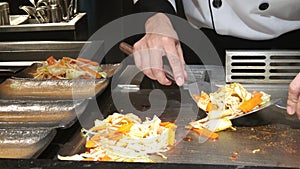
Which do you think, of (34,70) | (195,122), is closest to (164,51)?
(195,122)

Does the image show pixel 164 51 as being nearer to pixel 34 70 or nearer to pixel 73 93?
pixel 73 93

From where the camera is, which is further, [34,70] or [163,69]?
[34,70]

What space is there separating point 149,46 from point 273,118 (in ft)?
1.61

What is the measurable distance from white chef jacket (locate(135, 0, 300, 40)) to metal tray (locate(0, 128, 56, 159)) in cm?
89

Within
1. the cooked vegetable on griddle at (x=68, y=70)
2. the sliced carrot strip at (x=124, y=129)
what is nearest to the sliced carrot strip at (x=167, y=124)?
the sliced carrot strip at (x=124, y=129)

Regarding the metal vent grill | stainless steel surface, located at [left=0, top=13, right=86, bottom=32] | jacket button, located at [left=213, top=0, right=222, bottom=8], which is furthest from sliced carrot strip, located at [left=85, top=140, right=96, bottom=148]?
stainless steel surface, located at [left=0, top=13, right=86, bottom=32]

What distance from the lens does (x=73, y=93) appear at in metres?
1.76

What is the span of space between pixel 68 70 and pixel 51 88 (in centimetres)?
37

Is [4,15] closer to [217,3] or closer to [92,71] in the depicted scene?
[92,71]

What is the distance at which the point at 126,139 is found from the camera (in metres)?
1.33

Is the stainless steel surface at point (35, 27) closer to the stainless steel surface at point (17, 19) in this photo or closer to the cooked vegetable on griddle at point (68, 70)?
the stainless steel surface at point (17, 19)

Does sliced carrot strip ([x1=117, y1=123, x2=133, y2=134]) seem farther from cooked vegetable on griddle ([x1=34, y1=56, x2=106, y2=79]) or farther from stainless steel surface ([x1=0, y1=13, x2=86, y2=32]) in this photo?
stainless steel surface ([x1=0, y1=13, x2=86, y2=32])

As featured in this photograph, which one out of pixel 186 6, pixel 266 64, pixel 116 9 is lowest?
pixel 116 9

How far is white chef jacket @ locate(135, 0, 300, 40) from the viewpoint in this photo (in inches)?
75.5
